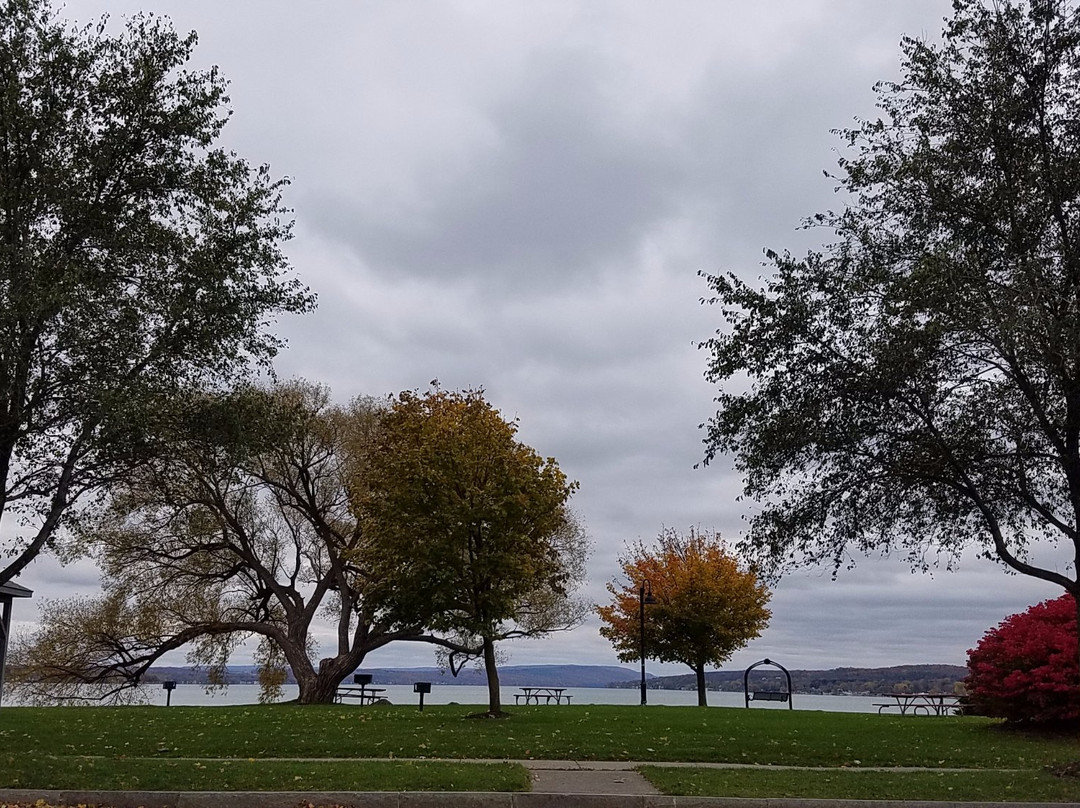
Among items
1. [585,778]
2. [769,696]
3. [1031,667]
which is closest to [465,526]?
[585,778]

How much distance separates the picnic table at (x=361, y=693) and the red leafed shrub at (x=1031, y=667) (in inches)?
809

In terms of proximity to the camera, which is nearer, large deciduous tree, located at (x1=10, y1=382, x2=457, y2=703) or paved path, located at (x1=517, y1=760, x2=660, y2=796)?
paved path, located at (x1=517, y1=760, x2=660, y2=796)

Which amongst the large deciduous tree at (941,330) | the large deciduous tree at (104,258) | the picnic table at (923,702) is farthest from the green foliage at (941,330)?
the picnic table at (923,702)

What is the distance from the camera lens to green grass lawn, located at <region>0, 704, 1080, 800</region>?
1222 cm

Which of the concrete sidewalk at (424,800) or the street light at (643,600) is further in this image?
the street light at (643,600)

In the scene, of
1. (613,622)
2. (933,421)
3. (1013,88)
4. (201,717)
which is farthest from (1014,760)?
(613,622)

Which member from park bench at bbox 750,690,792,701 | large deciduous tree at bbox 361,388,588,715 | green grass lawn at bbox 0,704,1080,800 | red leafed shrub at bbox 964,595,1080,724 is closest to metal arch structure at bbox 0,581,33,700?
green grass lawn at bbox 0,704,1080,800

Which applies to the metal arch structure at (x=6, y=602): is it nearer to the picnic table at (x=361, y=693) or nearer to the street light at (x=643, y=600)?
the picnic table at (x=361, y=693)

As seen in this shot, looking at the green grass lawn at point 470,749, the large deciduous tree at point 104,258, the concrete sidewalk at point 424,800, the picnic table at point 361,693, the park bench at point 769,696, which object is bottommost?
the concrete sidewalk at point 424,800

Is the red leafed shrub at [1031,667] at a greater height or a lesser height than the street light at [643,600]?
lesser

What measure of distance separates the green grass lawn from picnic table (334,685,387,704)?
1128 centimetres

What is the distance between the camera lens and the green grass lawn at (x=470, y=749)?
12.2 m

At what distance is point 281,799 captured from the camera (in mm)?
11219

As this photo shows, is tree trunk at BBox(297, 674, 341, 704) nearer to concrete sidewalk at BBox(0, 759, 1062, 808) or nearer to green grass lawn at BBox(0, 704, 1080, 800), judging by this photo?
green grass lawn at BBox(0, 704, 1080, 800)
